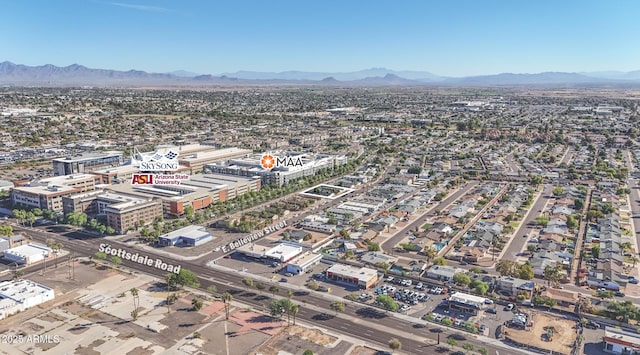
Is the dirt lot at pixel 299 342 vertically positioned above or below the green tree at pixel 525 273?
below

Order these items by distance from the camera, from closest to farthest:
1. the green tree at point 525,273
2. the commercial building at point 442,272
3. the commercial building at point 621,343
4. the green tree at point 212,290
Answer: the commercial building at point 621,343 < the green tree at point 212,290 < the green tree at point 525,273 < the commercial building at point 442,272

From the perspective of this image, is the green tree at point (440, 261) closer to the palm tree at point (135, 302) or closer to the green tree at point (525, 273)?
the green tree at point (525, 273)

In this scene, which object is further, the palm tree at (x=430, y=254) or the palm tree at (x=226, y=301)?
the palm tree at (x=430, y=254)

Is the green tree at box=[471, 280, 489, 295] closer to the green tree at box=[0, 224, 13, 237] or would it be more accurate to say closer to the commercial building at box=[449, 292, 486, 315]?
the commercial building at box=[449, 292, 486, 315]

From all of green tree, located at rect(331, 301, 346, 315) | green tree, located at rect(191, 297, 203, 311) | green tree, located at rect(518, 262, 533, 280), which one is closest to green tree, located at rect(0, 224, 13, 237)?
green tree, located at rect(191, 297, 203, 311)

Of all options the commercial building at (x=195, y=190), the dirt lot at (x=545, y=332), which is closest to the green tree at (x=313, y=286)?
the dirt lot at (x=545, y=332)

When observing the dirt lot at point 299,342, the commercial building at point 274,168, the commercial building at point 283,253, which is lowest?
the dirt lot at point 299,342

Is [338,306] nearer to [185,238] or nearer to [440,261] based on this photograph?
[440,261]

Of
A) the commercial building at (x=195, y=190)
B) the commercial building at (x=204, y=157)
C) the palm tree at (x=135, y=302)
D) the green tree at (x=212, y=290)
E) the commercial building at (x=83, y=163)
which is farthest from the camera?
the commercial building at (x=204, y=157)
